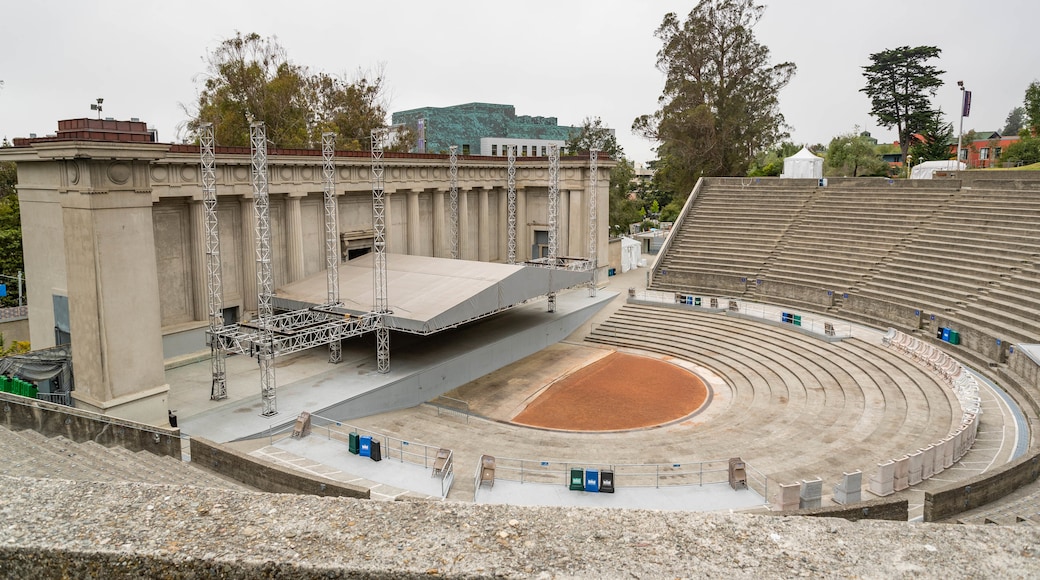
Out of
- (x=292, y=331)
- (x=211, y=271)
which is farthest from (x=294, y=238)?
(x=292, y=331)

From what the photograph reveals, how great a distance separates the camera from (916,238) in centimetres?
3603

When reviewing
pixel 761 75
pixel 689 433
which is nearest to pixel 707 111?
pixel 761 75

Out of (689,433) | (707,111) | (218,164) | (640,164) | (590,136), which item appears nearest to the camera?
(689,433)

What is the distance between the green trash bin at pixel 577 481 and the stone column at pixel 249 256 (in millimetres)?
19706

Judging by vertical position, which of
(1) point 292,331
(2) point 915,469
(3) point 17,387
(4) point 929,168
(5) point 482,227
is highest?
(4) point 929,168

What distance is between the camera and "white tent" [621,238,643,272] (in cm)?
5144

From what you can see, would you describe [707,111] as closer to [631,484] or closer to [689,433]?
[689,433]

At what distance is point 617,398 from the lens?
28.0m

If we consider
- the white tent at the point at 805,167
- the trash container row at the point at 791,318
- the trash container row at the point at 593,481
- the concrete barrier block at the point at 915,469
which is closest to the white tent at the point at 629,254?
the white tent at the point at 805,167

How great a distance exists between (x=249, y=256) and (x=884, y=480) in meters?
26.1

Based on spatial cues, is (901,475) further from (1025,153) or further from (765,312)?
(1025,153)

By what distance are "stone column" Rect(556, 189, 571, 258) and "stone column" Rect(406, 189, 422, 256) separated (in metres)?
10.4

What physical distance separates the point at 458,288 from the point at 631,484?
13.4 meters

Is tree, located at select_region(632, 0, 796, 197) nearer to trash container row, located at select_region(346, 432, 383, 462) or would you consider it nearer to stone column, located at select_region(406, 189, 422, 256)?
stone column, located at select_region(406, 189, 422, 256)
